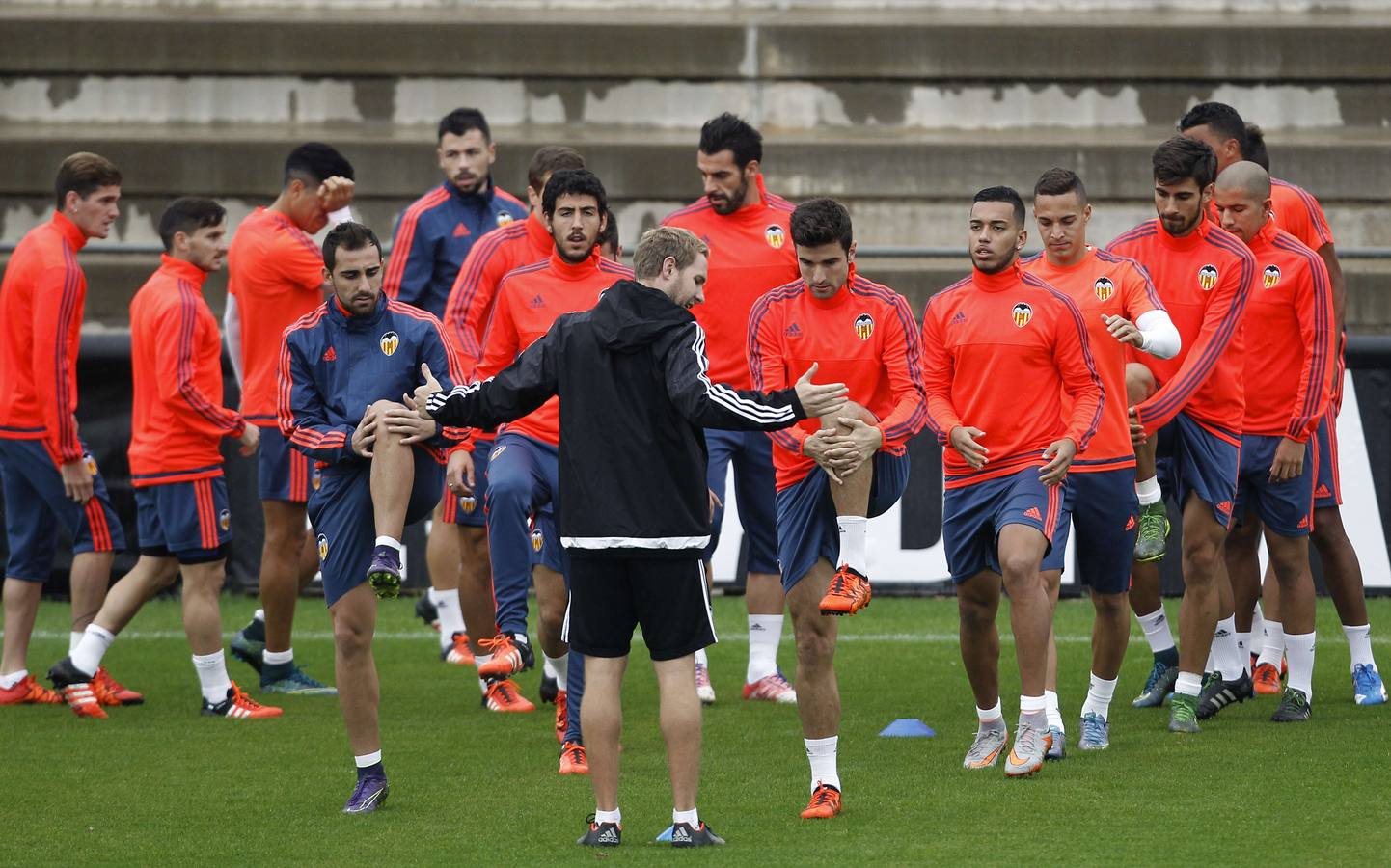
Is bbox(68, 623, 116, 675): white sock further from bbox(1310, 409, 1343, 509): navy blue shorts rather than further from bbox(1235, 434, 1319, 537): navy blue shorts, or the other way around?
bbox(1310, 409, 1343, 509): navy blue shorts

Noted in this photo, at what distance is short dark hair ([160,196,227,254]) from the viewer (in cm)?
865

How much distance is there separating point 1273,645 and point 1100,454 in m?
2.30

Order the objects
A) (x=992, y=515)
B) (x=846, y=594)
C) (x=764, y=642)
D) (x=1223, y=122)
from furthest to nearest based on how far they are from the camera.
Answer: (x=764, y=642), (x=1223, y=122), (x=992, y=515), (x=846, y=594)

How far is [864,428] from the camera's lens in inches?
239

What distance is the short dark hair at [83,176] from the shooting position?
28.7 feet

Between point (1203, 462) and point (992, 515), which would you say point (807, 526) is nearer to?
point (992, 515)

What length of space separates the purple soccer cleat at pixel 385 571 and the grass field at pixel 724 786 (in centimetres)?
80

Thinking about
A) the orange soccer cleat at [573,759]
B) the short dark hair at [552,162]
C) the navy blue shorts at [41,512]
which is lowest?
the orange soccer cleat at [573,759]

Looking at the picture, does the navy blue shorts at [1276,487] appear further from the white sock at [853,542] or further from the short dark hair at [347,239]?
the short dark hair at [347,239]

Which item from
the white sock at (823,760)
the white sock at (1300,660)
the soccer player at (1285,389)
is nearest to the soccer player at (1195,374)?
the soccer player at (1285,389)

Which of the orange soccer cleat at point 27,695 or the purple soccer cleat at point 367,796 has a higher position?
the purple soccer cleat at point 367,796

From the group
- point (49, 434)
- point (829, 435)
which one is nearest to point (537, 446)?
point (829, 435)

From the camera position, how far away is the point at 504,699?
8.50 meters

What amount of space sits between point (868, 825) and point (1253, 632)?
3.82 metres
